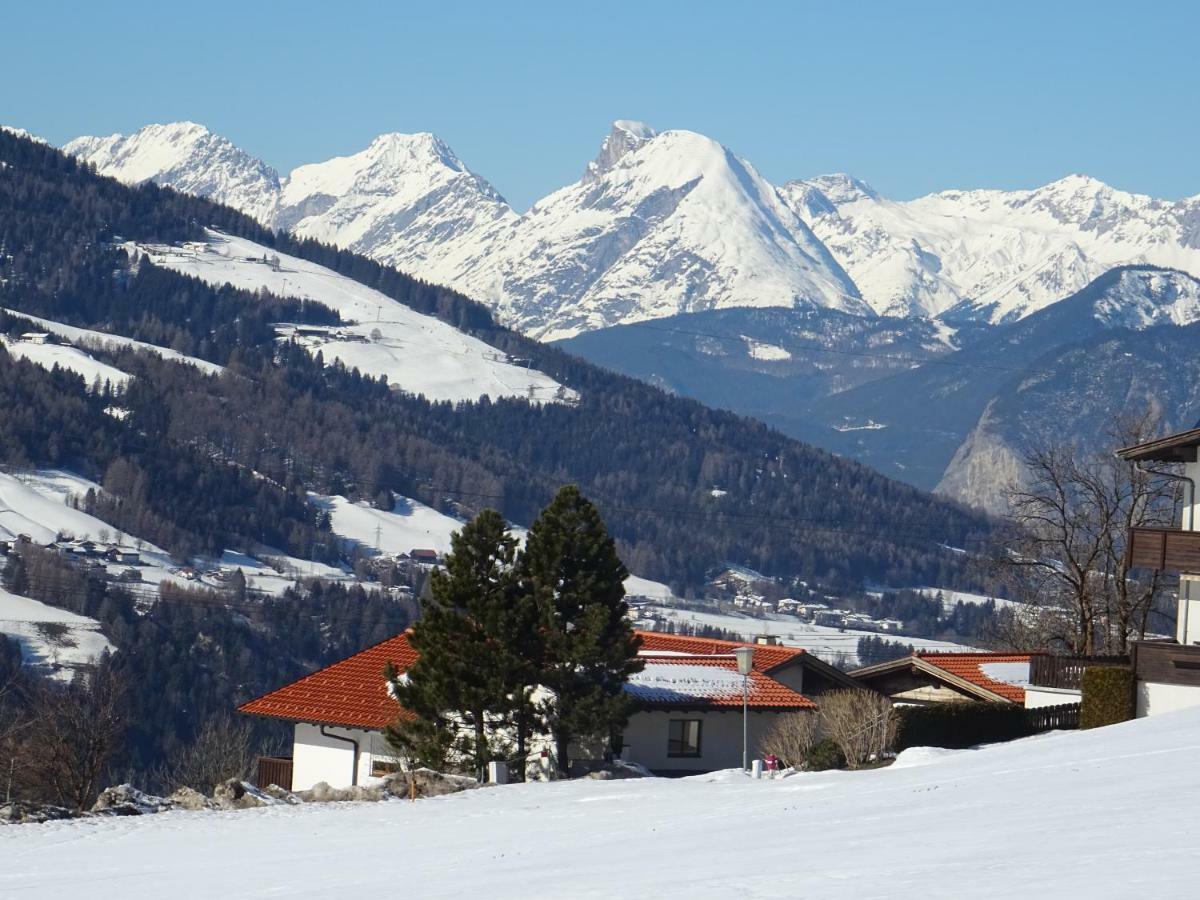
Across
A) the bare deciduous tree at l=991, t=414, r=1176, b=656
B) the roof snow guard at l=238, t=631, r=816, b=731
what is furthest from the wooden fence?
the bare deciduous tree at l=991, t=414, r=1176, b=656

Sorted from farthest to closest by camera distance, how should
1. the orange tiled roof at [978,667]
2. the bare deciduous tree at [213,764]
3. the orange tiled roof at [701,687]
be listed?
the bare deciduous tree at [213,764] → the orange tiled roof at [978,667] → the orange tiled roof at [701,687]

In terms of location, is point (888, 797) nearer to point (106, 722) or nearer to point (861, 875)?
point (861, 875)

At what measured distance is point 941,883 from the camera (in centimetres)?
1961

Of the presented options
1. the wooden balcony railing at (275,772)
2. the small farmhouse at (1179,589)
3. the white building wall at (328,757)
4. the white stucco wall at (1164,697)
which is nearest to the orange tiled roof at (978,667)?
the small farmhouse at (1179,589)

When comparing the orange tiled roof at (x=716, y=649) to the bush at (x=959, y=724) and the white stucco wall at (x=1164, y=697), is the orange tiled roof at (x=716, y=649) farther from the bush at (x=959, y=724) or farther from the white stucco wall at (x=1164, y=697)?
the white stucco wall at (x=1164, y=697)

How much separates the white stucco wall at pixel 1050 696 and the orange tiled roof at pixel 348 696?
1656 cm

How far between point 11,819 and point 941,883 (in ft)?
66.1

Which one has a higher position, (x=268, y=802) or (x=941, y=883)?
(x=941, y=883)

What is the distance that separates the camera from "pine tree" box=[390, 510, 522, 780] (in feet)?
140

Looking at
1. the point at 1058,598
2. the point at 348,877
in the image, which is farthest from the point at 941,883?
the point at 1058,598

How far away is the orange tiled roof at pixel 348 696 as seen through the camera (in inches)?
1980

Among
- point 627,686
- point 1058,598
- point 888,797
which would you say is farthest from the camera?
point 1058,598

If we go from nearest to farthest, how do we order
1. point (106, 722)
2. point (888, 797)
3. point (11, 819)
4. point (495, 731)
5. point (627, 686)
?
point (888, 797)
point (11, 819)
point (495, 731)
point (627, 686)
point (106, 722)

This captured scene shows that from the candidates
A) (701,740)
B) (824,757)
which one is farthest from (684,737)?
(824,757)
